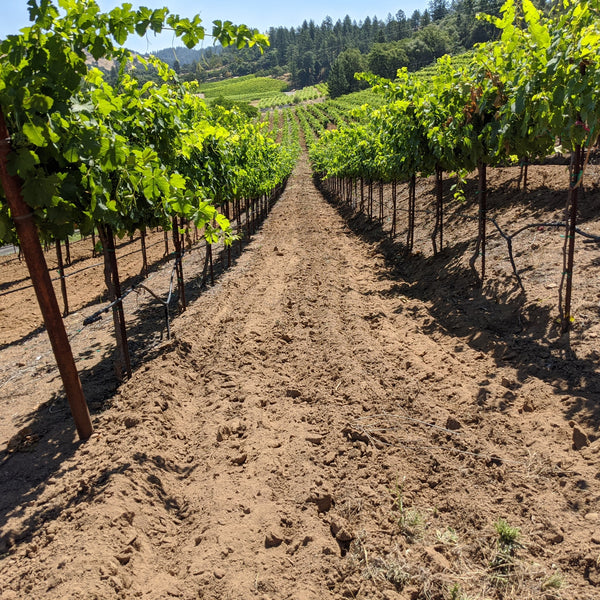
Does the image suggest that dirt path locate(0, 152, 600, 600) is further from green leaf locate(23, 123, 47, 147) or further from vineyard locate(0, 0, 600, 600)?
green leaf locate(23, 123, 47, 147)

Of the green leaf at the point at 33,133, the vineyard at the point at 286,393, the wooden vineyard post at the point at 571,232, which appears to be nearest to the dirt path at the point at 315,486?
the vineyard at the point at 286,393

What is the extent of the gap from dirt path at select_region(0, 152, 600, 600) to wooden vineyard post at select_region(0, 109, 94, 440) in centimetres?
38

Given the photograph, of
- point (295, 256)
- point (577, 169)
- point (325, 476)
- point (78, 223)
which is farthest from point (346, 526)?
point (295, 256)

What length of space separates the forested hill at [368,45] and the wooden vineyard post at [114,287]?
6.89 feet

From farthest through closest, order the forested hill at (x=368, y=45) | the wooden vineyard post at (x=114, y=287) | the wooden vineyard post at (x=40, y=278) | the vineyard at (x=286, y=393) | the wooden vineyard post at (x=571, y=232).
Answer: the forested hill at (x=368, y=45) < the wooden vineyard post at (x=571, y=232) < the wooden vineyard post at (x=114, y=287) < the wooden vineyard post at (x=40, y=278) < the vineyard at (x=286, y=393)

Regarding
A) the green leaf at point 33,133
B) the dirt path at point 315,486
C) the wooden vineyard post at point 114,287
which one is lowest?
the dirt path at point 315,486

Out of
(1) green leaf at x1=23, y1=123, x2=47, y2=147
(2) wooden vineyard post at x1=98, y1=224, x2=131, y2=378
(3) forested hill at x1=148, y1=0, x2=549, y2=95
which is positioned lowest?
(2) wooden vineyard post at x1=98, y1=224, x2=131, y2=378

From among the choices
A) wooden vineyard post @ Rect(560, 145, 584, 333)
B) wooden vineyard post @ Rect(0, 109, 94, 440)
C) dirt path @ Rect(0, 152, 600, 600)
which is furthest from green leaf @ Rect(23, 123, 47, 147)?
wooden vineyard post @ Rect(560, 145, 584, 333)

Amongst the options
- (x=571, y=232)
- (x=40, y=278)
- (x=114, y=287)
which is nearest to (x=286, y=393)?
(x=114, y=287)

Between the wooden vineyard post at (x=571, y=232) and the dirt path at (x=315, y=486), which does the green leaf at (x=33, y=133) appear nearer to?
the dirt path at (x=315, y=486)

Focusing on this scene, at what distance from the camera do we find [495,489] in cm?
340

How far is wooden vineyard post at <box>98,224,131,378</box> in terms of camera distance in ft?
15.4

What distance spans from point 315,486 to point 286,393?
1.61 metres

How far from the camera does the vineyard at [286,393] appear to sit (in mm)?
2887
